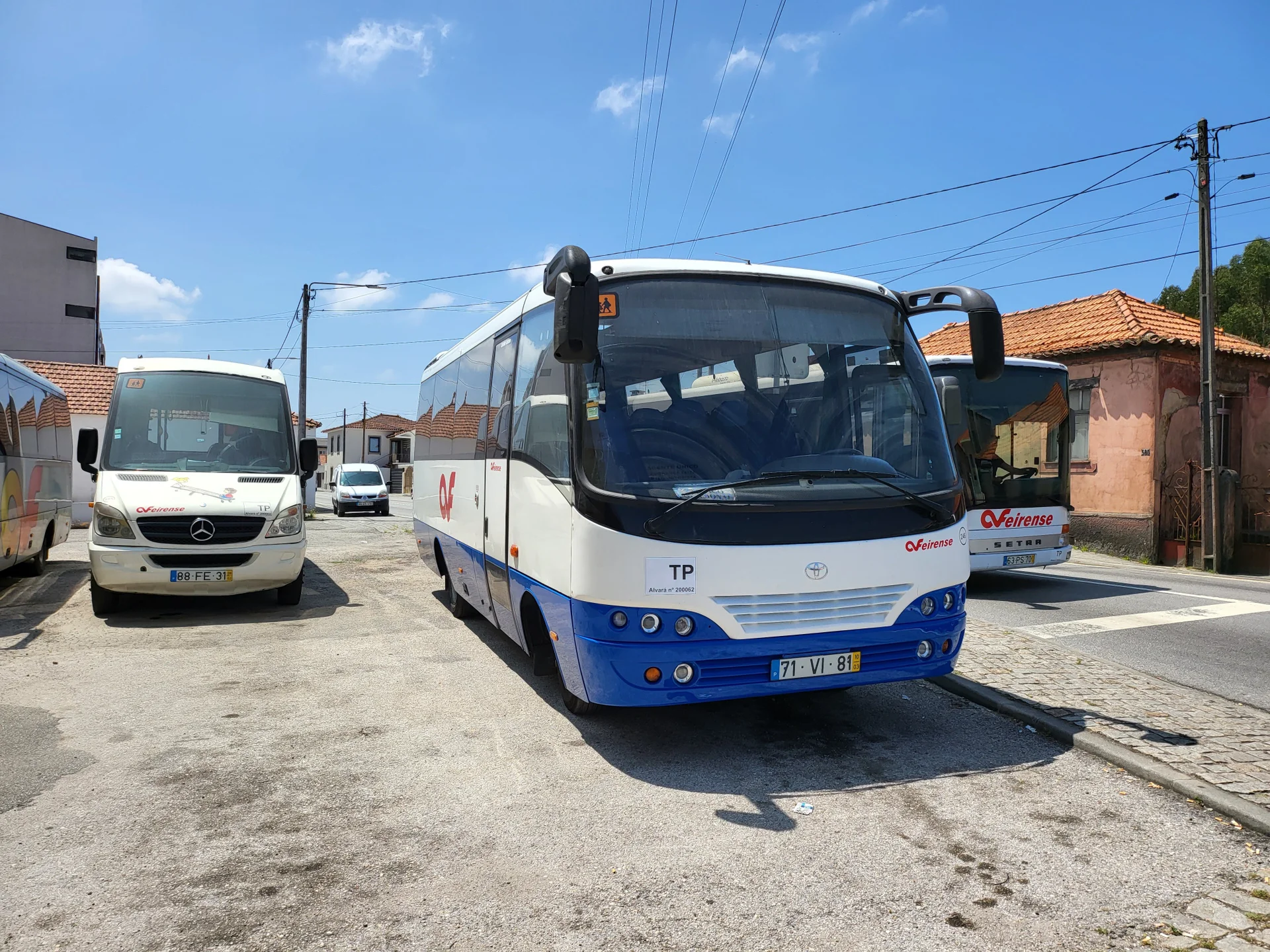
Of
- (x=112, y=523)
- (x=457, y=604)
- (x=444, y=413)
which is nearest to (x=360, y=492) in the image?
(x=112, y=523)

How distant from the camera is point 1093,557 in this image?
2036 cm

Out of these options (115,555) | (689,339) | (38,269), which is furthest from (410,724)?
(38,269)

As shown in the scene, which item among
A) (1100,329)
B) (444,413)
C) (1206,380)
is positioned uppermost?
(1100,329)

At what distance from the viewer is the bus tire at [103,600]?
9.42 meters

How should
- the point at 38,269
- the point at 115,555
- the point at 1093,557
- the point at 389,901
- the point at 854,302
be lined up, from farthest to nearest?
1. the point at 38,269
2. the point at 1093,557
3. the point at 115,555
4. the point at 854,302
5. the point at 389,901

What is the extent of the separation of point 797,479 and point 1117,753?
2232 mm

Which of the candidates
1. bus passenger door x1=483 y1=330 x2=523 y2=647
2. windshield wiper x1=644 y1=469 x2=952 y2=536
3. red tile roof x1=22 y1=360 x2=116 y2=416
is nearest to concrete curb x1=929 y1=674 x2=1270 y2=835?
windshield wiper x1=644 y1=469 x2=952 y2=536

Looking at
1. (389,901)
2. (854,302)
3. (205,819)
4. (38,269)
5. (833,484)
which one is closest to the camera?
(389,901)

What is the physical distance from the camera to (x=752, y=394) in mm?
5129

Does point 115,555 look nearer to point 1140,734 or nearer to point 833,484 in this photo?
point 833,484

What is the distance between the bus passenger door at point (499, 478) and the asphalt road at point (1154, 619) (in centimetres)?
501

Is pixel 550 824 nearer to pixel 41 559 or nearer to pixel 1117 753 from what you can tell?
pixel 1117 753

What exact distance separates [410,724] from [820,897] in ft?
10.1

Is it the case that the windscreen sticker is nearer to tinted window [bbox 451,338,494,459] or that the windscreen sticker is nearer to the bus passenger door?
the bus passenger door
